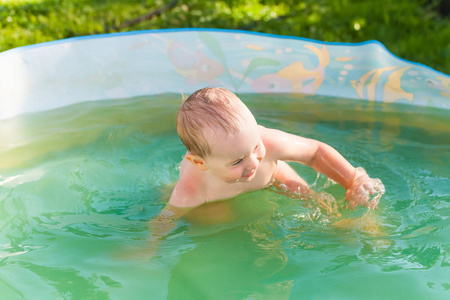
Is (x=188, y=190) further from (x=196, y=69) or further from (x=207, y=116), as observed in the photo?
(x=196, y=69)

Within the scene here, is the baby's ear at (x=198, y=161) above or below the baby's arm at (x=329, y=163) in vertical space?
above

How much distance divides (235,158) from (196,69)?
1.96m

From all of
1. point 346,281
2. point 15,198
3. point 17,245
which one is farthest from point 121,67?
point 346,281

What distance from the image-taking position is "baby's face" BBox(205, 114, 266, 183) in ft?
6.28

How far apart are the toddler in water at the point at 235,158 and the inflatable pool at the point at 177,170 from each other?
84mm

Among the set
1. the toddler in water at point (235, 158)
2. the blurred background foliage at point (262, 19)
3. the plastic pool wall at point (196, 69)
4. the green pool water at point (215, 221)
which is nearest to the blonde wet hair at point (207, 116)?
the toddler in water at point (235, 158)

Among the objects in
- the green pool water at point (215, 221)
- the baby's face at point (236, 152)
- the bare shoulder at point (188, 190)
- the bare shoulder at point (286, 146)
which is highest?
the baby's face at point (236, 152)

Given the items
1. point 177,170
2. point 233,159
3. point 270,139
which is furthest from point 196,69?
point 233,159

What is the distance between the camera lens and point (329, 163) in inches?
93.6

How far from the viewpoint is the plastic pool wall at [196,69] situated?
11.3ft

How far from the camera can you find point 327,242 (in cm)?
212

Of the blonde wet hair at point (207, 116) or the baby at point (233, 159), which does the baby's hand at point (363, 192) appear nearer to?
the baby at point (233, 159)

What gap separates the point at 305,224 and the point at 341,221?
5.9 inches

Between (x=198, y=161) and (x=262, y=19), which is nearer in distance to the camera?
(x=198, y=161)
